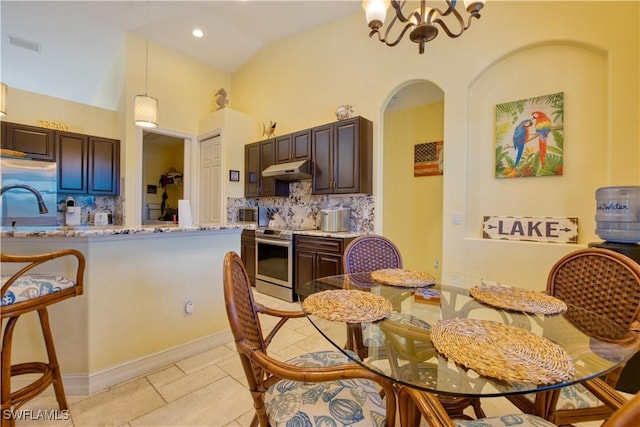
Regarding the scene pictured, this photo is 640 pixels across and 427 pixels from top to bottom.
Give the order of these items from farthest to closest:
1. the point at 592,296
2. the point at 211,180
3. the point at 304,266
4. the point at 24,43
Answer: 1. the point at 211,180
2. the point at 24,43
3. the point at 304,266
4. the point at 592,296

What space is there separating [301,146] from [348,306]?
120 inches

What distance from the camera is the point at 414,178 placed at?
4527 mm

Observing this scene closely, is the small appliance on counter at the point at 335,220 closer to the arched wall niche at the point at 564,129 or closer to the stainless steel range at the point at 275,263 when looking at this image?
the stainless steel range at the point at 275,263

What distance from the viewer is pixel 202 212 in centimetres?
499

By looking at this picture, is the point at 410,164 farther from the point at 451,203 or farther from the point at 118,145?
the point at 118,145

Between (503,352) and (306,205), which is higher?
(306,205)

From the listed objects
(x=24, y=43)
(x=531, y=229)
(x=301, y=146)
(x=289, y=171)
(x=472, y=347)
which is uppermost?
(x=24, y=43)

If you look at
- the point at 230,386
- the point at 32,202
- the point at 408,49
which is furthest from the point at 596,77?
the point at 32,202

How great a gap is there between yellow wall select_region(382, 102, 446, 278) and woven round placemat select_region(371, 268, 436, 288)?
2.80 meters

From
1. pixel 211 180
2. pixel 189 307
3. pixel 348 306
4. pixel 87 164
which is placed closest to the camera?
pixel 348 306

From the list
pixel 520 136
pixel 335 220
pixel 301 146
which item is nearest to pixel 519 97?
pixel 520 136

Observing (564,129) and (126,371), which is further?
(564,129)

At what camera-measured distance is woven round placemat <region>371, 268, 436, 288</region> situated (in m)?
1.57

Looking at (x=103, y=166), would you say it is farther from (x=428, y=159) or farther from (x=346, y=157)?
(x=428, y=159)
